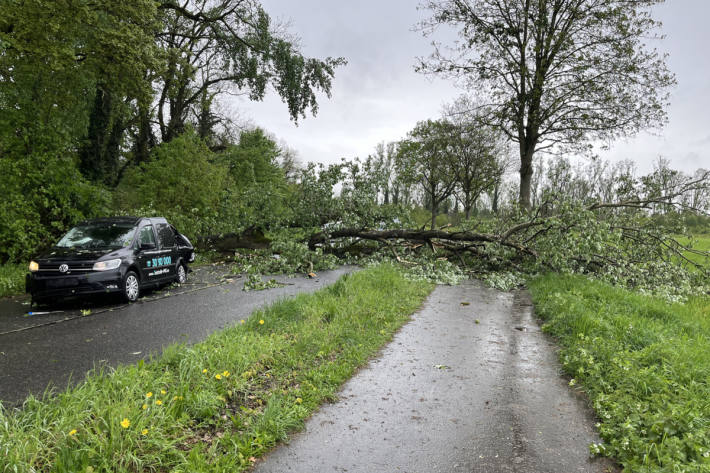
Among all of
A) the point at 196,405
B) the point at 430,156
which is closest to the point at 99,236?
the point at 196,405

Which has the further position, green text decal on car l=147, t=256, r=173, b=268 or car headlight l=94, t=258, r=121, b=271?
green text decal on car l=147, t=256, r=173, b=268

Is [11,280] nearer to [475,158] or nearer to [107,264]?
[107,264]

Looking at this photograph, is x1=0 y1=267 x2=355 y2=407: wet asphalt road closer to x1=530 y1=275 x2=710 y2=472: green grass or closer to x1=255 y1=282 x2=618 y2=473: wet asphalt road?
x1=255 y1=282 x2=618 y2=473: wet asphalt road

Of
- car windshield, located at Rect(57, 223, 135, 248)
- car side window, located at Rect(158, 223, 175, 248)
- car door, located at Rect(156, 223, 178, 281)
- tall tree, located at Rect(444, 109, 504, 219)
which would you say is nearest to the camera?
car windshield, located at Rect(57, 223, 135, 248)

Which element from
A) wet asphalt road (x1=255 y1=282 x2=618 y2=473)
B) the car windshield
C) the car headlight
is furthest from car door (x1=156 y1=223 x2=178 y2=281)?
wet asphalt road (x1=255 y1=282 x2=618 y2=473)

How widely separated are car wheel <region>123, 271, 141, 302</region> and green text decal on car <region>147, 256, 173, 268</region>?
0.60 meters

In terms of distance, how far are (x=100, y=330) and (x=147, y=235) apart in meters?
3.66

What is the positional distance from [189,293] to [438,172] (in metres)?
31.0

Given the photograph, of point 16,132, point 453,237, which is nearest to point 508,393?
point 453,237

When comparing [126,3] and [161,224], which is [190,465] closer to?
[161,224]

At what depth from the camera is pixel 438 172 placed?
3797 cm

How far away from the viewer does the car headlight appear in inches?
323

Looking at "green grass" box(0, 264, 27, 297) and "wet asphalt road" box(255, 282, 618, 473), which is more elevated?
"green grass" box(0, 264, 27, 297)

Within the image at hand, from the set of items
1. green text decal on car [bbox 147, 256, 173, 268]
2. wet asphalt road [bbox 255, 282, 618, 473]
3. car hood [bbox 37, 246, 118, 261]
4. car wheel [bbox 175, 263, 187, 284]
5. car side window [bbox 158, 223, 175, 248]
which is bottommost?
wet asphalt road [bbox 255, 282, 618, 473]
